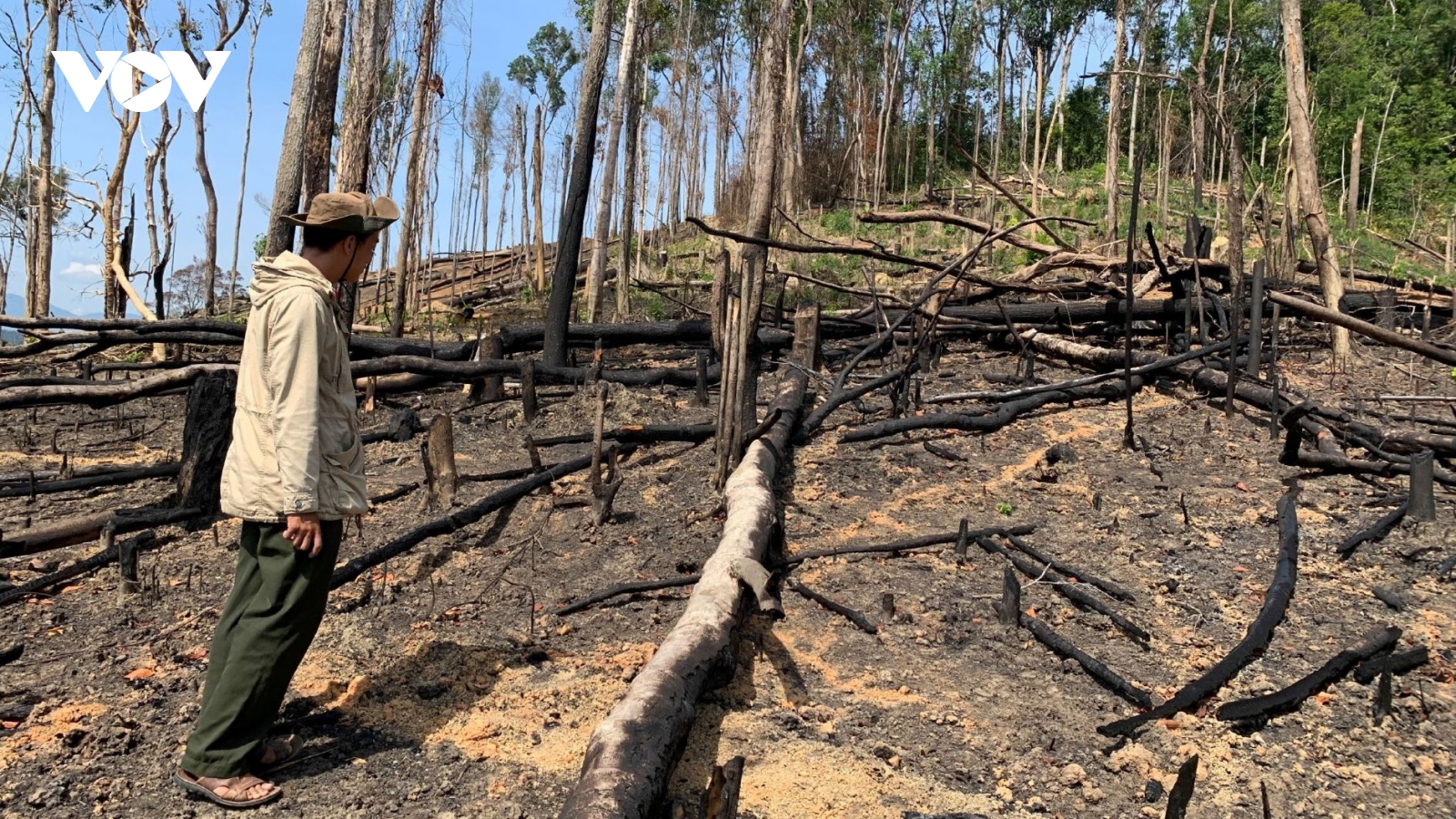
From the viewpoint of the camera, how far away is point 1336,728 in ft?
10.3

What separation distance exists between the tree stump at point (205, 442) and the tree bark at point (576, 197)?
12.8 feet

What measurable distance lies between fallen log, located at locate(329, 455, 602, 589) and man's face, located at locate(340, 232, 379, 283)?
1612 mm

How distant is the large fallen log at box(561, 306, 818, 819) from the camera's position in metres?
2.36

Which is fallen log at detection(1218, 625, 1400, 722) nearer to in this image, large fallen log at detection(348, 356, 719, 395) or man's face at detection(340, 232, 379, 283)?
man's face at detection(340, 232, 379, 283)

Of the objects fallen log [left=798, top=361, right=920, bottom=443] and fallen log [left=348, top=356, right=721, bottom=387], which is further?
fallen log [left=348, top=356, right=721, bottom=387]

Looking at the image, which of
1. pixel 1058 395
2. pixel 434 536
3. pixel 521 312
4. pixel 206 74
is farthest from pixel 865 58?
pixel 434 536

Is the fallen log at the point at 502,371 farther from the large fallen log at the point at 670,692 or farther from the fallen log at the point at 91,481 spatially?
the large fallen log at the point at 670,692

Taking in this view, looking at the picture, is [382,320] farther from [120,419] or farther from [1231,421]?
[1231,421]

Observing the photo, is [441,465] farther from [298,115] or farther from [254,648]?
[298,115]

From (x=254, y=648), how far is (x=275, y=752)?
1.39 feet

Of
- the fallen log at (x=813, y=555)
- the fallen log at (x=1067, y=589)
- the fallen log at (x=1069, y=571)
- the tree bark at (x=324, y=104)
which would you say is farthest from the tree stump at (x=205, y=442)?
the fallen log at (x=1069, y=571)

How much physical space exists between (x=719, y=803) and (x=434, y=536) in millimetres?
3461

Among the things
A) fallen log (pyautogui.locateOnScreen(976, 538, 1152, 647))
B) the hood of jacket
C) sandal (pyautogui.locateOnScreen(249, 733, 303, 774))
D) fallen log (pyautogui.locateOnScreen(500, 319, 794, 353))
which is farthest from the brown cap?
fallen log (pyautogui.locateOnScreen(500, 319, 794, 353))

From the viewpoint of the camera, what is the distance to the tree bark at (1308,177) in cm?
841
